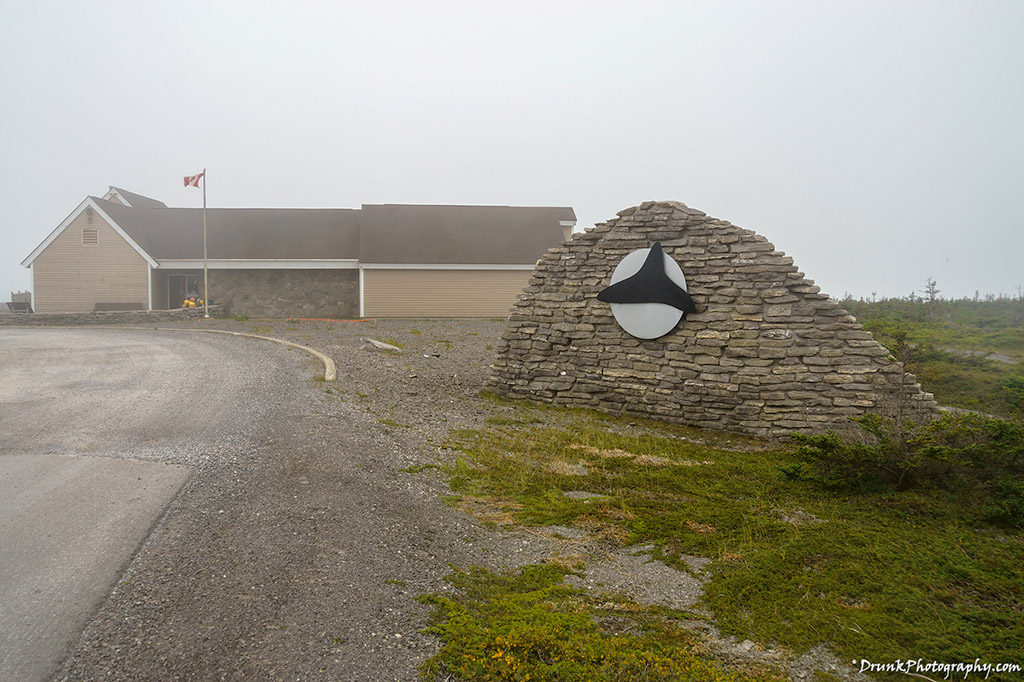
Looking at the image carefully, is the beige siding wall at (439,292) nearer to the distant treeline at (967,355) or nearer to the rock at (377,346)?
the rock at (377,346)

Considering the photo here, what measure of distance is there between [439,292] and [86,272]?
1579 centimetres

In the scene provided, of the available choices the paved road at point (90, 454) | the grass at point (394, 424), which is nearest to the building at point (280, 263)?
the paved road at point (90, 454)

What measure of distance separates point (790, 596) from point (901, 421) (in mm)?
3459

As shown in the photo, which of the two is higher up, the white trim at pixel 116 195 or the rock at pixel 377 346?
the white trim at pixel 116 195

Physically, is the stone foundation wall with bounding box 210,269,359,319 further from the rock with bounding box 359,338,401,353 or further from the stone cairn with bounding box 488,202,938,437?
the stone cairn with bounding box 488,202,938,437

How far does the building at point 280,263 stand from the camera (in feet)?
86.2

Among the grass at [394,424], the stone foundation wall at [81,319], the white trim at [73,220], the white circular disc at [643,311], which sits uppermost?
the white trim at [73,220]

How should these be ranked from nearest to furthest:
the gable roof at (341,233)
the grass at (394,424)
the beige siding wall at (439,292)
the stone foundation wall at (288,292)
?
the grass at (394,424), the gable roof at (341,233), the stone foundation wall at (288,292), the beige siding wall at (439,292)

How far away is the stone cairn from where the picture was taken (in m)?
8.72

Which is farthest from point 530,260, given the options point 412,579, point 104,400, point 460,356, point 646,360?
point 412,579

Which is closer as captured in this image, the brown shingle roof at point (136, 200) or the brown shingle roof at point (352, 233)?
the brown shingle roof at point (352, 233)

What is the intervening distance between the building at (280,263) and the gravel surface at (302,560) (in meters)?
19.8

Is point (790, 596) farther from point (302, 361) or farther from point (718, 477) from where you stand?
point (302, 361)

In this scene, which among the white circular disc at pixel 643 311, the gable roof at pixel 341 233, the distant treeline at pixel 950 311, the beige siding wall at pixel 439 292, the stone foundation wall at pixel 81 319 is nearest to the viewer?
the white circular disc at pixel 643 311
